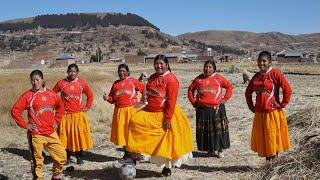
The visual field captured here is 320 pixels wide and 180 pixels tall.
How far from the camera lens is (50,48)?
152375 mm

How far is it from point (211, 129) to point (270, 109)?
5.56ft

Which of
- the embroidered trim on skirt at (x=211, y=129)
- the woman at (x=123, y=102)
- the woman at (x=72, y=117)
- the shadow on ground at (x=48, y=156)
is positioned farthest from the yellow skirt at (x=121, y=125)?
the embroidered trim on skirt at (x=211, y=129)

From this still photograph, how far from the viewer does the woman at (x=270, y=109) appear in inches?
293

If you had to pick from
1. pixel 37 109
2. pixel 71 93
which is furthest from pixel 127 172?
pixel 71 93

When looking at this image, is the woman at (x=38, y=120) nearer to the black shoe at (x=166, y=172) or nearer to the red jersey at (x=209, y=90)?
the black shoe at (x=166, y=172)

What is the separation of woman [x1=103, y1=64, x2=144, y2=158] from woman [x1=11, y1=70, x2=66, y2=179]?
183cm

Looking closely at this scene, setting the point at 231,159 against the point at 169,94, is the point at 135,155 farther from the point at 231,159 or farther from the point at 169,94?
the point at 231,159

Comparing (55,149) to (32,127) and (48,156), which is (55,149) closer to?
(32,127)

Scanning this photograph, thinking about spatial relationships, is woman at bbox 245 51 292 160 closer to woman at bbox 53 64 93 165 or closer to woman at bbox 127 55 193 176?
woman at bbox 127 55 193 176

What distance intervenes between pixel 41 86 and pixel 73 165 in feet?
7.36

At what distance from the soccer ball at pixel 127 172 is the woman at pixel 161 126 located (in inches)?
9.1

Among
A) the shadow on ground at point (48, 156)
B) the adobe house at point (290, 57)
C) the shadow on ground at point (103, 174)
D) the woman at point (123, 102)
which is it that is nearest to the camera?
the shadow on ground at point (103, 174)

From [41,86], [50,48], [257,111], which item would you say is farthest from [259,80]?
[50,48]

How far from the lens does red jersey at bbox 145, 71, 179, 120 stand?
24.4 ft
